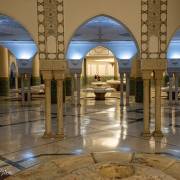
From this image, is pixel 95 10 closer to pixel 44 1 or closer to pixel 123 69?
pixel 44 1

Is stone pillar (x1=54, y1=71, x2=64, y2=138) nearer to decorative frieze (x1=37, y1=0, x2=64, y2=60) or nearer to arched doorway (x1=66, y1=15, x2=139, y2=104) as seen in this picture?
decorative frieze (x1=37, y1=0, x2=64, y2=60)

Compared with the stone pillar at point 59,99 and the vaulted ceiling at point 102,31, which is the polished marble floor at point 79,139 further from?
the vaulted ceiling at point 102,31

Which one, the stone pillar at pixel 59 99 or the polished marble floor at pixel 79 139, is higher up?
the stone pillar at pixel 59 99

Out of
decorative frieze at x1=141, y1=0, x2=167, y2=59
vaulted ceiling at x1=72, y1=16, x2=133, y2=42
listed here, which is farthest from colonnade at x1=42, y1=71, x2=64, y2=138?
vaulted ceiling at x1=72, y1=16, x2=133, y2=42

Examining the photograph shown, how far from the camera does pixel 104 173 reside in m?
2.27

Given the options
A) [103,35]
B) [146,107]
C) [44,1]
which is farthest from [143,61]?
[103,35]

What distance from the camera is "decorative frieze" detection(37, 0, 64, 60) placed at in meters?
5.60

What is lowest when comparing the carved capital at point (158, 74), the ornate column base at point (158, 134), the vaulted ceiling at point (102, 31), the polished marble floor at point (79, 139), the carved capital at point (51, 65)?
the polished marble floor at point (79, 139)

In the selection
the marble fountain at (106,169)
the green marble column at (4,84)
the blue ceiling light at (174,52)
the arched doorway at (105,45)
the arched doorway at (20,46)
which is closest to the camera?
the marble fountain at (106,169)

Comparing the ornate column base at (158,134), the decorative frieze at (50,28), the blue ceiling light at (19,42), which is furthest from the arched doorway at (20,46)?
the ornate column base at (158,134)

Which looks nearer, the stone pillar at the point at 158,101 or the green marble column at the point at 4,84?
the stone pillar at the point at 158,101

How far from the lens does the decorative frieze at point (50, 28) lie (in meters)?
5.60

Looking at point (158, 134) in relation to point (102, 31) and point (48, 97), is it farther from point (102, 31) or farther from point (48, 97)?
point (102, 31)

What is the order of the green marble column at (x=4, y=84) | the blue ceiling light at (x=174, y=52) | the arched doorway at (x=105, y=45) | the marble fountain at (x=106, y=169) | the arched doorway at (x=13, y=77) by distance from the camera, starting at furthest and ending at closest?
1. the arched doorway at (x=13, y=77)
2. the green marble column at (x=4, y=84)
3. the blue ceiling light at (x=174, y=52)
4. the arched doorway at (x=105, y=45)
5. the marble fountain at (x=106, y=169)
